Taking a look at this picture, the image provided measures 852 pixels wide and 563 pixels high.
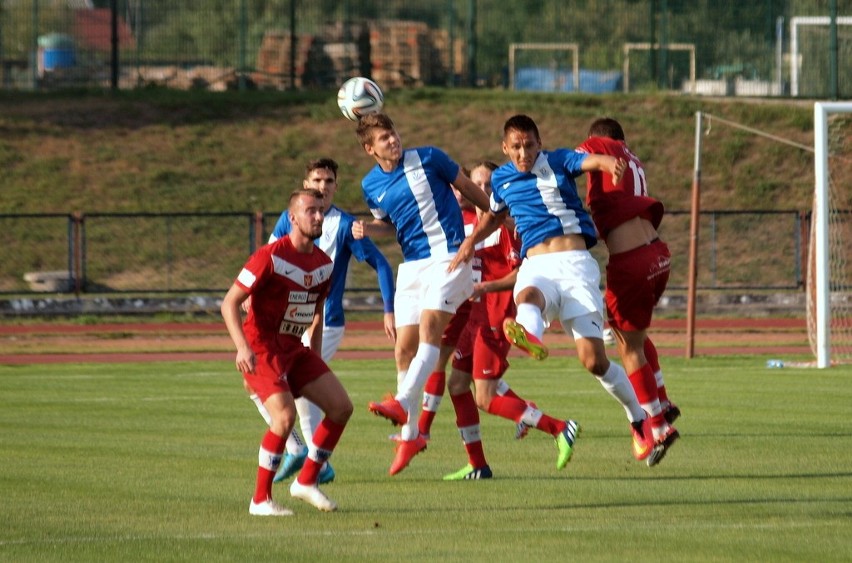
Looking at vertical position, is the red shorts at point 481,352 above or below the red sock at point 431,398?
above

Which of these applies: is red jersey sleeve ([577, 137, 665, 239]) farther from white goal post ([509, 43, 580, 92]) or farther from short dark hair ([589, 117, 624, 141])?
white goal post ([509, 43, 580, 92])

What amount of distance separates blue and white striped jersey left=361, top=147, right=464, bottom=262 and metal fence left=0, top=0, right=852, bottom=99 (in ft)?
94.9

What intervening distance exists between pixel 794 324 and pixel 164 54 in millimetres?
19482

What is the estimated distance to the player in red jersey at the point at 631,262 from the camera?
1012cm

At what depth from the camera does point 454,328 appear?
10391 millimetres

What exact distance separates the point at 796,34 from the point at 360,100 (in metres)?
28.4

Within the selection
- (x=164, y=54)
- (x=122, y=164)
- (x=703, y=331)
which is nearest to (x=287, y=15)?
(x=164, y=54)

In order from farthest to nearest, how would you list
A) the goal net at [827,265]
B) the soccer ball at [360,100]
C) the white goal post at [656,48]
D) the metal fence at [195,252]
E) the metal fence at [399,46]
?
the white goal post at [656,48] → the metal fence at [399,46] → the metal fence at [195,252] → the goal net at [827,265] → the soccer ball at [360,100]

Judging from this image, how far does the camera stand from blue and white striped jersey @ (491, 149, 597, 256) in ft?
32.1

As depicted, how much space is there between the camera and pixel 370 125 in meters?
9.94

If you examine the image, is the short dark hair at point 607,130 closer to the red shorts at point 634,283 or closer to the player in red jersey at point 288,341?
the red shorts at point 634,283

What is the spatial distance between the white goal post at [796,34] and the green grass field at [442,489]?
77.2 ft

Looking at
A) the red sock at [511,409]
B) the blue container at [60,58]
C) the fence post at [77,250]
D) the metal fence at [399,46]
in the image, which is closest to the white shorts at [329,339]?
the red sock at [511,409]

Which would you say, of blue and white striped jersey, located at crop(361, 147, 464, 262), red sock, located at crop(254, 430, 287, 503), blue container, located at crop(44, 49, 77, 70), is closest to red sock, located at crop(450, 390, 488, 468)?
blue and white striped jersey, located at crop(361, 147, 464, 262)
